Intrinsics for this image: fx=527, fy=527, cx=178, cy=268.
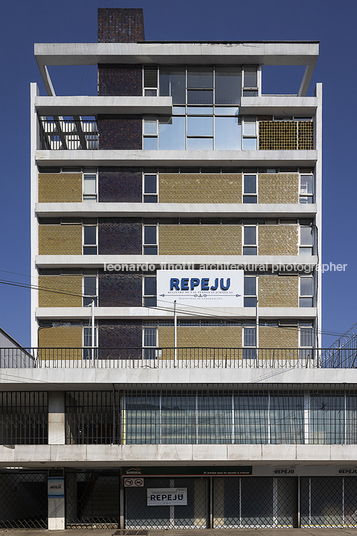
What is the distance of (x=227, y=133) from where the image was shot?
94.8 feet

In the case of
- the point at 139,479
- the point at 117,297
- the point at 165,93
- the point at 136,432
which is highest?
the point at 165,93

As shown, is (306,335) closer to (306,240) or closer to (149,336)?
(306,240)

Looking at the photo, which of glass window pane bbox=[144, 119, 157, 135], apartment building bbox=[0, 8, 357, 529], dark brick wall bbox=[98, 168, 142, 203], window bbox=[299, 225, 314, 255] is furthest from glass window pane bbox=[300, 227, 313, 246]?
glass window pane bbox=[144, 119, 157, 135]

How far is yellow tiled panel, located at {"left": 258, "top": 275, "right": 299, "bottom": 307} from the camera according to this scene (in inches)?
1101

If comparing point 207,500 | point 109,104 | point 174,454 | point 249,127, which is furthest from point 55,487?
point 249,127

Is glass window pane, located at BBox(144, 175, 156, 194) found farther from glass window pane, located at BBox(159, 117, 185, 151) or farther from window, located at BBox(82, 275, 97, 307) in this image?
window, located at BBox(82, 275, 97, 307)

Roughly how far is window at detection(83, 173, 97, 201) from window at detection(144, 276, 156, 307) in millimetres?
5300

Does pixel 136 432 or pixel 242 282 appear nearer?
pixel 136 432

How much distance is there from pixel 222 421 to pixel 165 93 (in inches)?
694

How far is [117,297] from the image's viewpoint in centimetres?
2788

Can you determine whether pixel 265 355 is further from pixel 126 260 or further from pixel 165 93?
pixel 165 93

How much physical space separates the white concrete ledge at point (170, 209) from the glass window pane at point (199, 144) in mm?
3288

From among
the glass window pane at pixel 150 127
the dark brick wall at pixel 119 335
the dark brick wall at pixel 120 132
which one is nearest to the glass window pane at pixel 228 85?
the glass window pane at pixel 150 127

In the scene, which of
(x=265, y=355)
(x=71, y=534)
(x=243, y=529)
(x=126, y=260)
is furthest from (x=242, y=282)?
(x=71, y=534)
